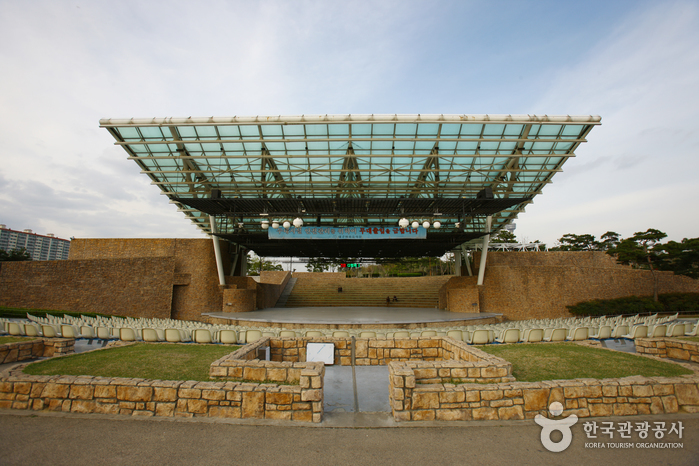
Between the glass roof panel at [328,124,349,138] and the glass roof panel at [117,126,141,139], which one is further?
A: the glass roof panel at [117,126,141,139]

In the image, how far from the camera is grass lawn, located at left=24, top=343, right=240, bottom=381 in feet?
19.0

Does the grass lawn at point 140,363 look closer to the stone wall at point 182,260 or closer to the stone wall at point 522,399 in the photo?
the stone wall at point 522,399

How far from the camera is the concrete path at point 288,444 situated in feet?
12.1

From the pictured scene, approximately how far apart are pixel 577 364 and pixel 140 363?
9.22 meters

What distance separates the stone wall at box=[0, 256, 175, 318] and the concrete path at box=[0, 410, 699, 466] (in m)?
18.2

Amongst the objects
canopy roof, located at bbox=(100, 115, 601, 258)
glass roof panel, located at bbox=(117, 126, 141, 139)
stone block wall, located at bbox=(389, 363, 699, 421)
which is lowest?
stone block wall, located at bbox=(389, 363, 699, 421)

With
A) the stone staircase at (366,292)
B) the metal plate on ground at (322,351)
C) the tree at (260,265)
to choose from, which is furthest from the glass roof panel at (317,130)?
the tree at (260,265)

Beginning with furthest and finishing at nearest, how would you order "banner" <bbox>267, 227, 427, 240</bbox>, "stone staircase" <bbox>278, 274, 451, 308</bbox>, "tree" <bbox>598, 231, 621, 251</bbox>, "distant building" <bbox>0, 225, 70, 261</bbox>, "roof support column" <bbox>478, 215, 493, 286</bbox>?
1. "distant building" <bbox>0, 225, 70, 261</bbox>
2. "tree" <bbox>598, 231, 621, 251</bbox>
3. "stone staircase" <bbox>278, 274, 451, 308</bbox>
4. "roof support column" <bbox>478, 215, 493, 286</bbox>
5. "banner" <bbox>267, 227, 427, 240</bbox>

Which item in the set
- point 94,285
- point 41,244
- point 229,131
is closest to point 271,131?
point 229,131

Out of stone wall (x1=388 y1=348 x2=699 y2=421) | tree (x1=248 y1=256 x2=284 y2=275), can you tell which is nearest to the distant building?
tree (x1=248 y1=256 x2=284 y2=275)

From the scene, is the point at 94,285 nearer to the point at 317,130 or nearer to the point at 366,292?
the point at 317,130

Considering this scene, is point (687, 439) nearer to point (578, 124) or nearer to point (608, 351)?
point (608, 351)

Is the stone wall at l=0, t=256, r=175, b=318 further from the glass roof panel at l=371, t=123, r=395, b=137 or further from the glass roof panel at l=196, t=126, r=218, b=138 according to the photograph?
the glass roof panel at l=371, t=123, r=395, b=137

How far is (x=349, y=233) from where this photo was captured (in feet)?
62.4
